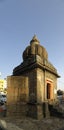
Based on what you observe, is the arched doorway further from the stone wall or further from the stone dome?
the stone wall

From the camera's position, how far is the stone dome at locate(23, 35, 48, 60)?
595 inches

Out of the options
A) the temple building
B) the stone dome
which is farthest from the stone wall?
the stone dome

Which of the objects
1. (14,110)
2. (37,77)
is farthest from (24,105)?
(37,77)

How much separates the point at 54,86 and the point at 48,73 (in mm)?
1893

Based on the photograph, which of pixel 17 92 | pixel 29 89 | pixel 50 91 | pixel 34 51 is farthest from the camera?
pixel 50 91

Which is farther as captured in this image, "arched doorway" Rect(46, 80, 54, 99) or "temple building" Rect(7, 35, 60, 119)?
"arched doorway" Rect(46, 80, 54, 99)

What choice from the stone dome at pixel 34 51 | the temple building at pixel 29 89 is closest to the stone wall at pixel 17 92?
the temple building at pixel 29 89

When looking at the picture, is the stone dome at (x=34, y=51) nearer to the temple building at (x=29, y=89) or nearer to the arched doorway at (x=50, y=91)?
the temple building at (x=29, y=89)

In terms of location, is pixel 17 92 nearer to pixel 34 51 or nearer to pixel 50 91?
pixel 50 91

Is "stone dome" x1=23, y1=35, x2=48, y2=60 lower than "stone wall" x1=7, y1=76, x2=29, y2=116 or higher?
higher

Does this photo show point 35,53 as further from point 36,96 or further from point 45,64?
point 36,96

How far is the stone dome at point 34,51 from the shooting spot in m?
15.1

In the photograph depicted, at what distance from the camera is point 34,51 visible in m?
15.1

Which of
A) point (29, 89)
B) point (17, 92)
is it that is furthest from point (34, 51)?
point (17, 92)
